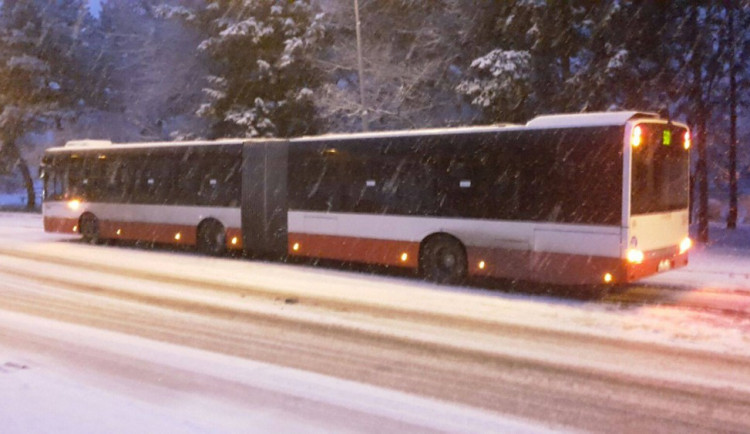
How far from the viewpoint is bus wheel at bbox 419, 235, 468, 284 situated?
45.8ft

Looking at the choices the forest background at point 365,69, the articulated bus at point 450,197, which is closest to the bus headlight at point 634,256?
the articulated bus at point 450,197

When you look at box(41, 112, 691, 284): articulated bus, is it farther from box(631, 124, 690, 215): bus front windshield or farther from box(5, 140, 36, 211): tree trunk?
box(5, 140, 36, 211): tree trunk

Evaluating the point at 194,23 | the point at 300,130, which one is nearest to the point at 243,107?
the point at 300,130

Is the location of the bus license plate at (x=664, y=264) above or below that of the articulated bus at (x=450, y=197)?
below

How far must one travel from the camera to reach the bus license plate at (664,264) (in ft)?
40.7

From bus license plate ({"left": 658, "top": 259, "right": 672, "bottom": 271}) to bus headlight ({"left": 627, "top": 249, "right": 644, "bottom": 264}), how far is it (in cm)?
75

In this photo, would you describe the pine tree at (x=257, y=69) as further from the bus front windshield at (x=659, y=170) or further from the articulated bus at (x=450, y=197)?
the bus front windshield at (x=659, y=170)

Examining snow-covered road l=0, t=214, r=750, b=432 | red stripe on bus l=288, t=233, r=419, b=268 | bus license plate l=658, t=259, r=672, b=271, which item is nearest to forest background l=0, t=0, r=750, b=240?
red stripe on bus l=288, t=233, r=419, b=268

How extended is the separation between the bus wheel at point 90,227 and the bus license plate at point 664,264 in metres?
16.1

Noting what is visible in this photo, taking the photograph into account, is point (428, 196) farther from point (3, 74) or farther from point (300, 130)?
point (3, 74)

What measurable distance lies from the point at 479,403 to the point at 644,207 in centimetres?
658

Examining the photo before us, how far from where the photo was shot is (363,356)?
27.6 ft

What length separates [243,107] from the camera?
3344cm

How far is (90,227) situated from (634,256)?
16392 mm
